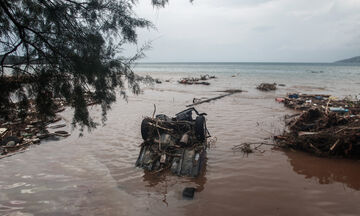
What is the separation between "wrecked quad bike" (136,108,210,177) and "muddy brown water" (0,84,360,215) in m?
0.26

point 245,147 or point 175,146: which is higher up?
point 175,146

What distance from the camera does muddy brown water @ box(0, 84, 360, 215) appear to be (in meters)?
4.43

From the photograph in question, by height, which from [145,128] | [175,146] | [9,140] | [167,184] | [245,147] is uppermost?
[145,128]

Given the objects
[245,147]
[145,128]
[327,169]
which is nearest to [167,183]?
[145,128]

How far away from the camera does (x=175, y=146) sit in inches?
236

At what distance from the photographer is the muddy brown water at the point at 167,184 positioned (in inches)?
175

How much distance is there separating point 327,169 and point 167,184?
4346 mm

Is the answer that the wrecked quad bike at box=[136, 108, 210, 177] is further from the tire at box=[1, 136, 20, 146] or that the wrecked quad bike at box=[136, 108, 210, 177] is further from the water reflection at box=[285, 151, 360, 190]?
the tire at box=[1, 136, 20, 146]

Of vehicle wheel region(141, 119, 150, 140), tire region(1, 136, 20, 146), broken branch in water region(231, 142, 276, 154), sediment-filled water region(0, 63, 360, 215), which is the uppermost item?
vehicle wheel region(141, 119, 150, 140)

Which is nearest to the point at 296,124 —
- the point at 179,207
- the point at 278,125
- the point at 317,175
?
the point at 278,125

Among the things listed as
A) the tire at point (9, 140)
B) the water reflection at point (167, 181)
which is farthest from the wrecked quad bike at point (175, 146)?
the tire at point (9, 140)

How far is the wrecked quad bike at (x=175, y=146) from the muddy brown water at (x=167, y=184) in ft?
0.85

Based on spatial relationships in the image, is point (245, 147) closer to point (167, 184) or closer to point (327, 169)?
point (327, 169)

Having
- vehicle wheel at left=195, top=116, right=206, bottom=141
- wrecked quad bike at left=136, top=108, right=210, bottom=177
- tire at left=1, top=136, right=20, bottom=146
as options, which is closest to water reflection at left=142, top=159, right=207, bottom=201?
wrecked quad bike at left=136, top=108, right=210, bottom=177
